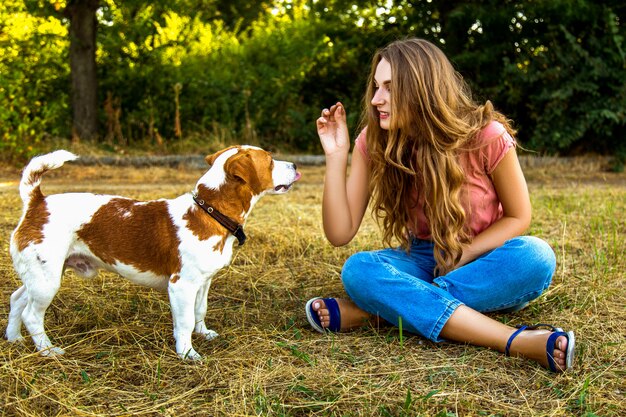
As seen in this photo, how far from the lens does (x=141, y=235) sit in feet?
10.2

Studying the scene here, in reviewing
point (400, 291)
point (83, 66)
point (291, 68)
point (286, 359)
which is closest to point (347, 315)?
point (400, 291)

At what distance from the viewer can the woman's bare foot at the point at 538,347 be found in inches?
108

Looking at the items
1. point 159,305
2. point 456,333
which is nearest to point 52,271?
point 159,305

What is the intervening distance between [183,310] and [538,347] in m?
1.51

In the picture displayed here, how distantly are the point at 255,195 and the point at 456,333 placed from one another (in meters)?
1.12

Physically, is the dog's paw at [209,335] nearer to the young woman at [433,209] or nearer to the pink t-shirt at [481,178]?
the young woman at [433,209]

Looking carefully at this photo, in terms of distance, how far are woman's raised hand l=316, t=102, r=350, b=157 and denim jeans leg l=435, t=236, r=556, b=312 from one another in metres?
0.83

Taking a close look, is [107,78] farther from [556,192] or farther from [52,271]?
[52,271]

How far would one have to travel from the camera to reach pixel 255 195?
3209 millimetres

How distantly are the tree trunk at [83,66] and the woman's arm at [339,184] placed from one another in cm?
784

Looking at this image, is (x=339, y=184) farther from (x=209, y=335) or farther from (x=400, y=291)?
(x=209, y=335)

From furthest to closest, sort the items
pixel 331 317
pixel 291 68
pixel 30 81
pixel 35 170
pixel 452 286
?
pixel 291 68, pixel 30 81, pixel 331 317, pixel 452 286, pixel 35 170

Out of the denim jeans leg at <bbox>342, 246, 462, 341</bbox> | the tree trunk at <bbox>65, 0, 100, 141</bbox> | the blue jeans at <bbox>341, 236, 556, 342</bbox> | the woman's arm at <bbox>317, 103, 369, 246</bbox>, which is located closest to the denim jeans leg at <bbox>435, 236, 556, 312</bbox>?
the blue jeans at <bbox>341, 236, 556, 342</bbox>

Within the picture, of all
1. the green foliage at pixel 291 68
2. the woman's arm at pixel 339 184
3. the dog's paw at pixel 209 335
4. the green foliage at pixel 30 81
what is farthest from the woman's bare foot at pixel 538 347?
the green foliage at pixel 30 81
